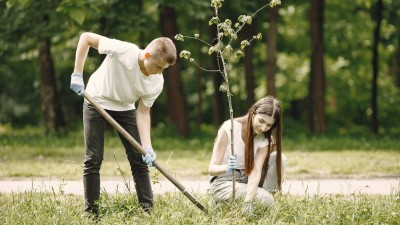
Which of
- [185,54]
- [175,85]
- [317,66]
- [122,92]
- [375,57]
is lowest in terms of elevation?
[122,92]

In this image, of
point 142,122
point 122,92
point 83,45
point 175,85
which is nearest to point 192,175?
point 142,122

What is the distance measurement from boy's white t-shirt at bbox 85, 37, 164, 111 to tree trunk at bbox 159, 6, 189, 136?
9.10 metres

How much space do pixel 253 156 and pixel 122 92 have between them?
1169mm

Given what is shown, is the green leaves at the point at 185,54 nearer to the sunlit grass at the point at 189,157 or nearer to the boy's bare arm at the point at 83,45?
the boy's bare arm at the point at 83,45

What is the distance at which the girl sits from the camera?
4.98 m

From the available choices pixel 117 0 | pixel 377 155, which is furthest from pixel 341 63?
pixel 377 155

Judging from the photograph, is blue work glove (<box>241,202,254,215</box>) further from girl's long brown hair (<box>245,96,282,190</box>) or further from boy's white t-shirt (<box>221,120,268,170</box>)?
boy's white t-shirt (<box>221,120,268,170</box>)

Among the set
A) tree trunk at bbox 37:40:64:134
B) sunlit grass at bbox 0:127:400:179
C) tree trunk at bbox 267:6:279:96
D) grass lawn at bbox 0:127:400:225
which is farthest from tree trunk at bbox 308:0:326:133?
tree trunk at bbox 37:40:64:134

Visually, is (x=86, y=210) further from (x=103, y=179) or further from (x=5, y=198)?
(x=103, y=179)

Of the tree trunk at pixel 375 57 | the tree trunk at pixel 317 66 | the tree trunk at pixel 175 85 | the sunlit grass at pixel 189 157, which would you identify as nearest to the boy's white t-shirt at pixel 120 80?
the sunlit grass at pixel 189 157

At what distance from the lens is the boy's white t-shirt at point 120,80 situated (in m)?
4.90

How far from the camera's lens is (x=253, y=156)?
5078 mm

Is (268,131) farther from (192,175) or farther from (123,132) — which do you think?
(192,175)

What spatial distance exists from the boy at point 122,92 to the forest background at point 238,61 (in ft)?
12.5
